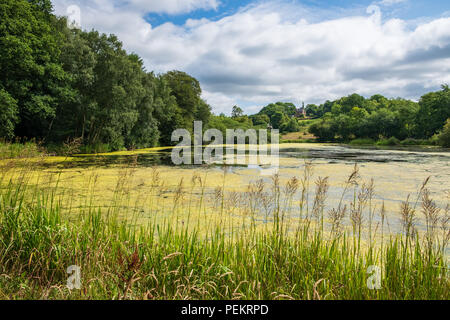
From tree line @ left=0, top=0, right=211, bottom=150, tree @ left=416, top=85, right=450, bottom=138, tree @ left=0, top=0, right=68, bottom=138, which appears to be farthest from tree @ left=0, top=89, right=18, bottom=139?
tree @ left=416, top=85, right=450, bottom=138

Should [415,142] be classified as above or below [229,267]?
above

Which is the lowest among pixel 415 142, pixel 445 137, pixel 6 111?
pixel 415 142

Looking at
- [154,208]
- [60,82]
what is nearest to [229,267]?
A: [154,208]

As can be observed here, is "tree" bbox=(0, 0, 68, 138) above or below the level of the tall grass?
above

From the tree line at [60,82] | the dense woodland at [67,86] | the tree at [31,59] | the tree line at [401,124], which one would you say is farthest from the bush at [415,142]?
the tree at [31,59]

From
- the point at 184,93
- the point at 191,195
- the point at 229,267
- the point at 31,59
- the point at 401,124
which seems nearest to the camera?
the point at 229,267

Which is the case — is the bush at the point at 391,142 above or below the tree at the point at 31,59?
below

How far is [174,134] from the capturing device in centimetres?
3559

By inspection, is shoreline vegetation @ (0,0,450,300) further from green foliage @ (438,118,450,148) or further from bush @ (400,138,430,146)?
green foliage @ (438,118,450,148)

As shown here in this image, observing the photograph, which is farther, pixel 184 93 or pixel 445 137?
pixel 184 93

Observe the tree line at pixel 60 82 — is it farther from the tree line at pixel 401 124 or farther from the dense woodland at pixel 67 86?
the tree line at pixel 401 124

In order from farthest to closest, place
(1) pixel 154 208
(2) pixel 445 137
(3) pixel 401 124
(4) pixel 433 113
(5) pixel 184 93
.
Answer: (3) pixel 401 124 → (5) pixel 184 93 → (4) pixel 433 113 → (2) pixel 445 137 → (1) pixel 154 208

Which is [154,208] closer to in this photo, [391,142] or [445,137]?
[445,137]

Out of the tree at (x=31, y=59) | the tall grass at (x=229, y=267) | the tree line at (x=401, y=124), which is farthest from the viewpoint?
the tree line at (x=401, y=124)
